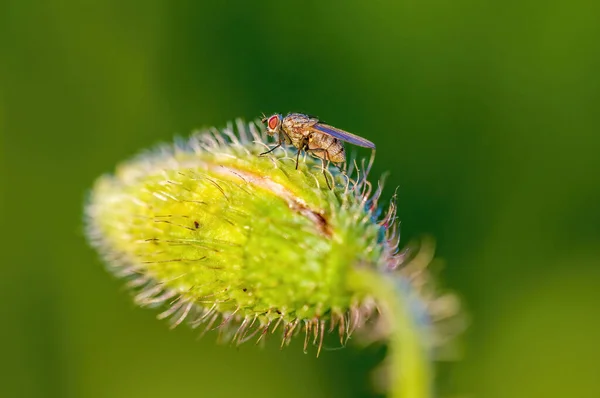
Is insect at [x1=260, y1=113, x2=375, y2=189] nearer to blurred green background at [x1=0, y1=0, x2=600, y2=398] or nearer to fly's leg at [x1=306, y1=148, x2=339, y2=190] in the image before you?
fly's leg at [x1=306, y1=148, x2=339, y2=190]

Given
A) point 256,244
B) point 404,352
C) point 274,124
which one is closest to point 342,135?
point 274,124

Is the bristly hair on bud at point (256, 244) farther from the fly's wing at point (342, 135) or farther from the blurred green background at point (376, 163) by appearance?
the blurred green background at point (376, 163)

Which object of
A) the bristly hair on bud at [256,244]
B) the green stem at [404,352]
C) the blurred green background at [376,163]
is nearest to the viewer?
the green stem at [404,352]

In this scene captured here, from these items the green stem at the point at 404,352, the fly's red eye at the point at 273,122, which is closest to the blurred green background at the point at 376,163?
the fly's red eye at the point at 273,122

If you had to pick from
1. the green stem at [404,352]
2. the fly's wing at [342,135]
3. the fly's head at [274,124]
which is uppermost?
the fly's head at [274,124]

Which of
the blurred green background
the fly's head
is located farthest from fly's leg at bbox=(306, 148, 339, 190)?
A: the blurred green background

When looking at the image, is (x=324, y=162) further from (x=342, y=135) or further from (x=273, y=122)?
(x=273, y=122)

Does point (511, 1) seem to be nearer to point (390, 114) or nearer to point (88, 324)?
point (390, 114)
